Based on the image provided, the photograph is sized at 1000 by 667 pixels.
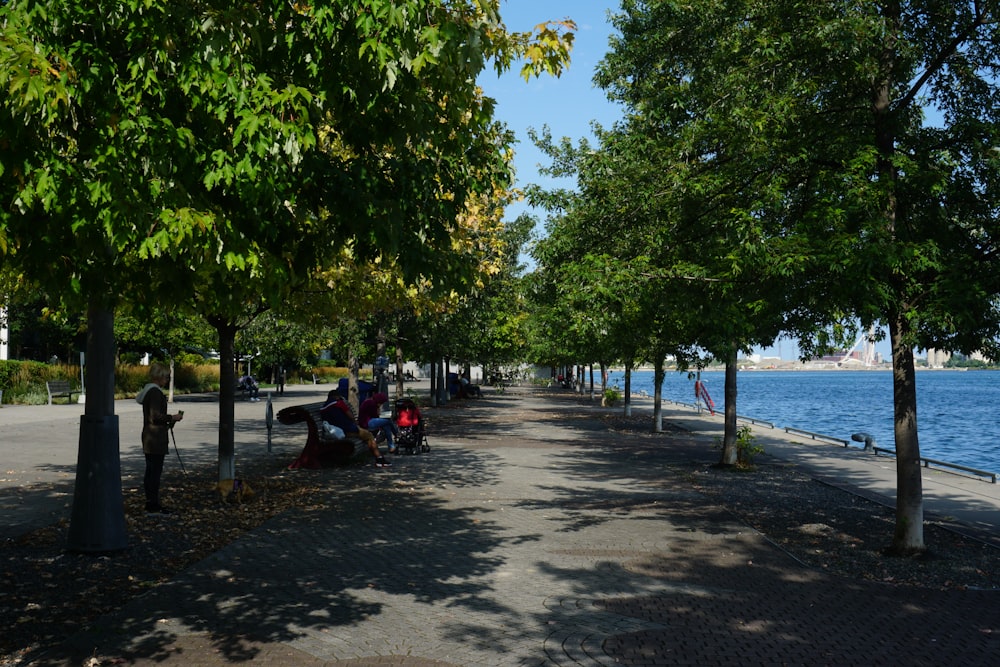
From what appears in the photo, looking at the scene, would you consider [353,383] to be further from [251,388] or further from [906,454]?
[251,388]

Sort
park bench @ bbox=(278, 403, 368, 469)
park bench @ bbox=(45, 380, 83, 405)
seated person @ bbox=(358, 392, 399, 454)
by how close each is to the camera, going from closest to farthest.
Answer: park bench @ bbox=(278, 403, 368, 469)
seated person @ bbox=(358, 392, 399, 454)
park bench @ bbox=(45, 380, 83, 405)

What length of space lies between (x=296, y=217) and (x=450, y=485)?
7.89m

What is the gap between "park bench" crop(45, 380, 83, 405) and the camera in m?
33.4

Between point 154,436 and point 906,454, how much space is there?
8.42 m

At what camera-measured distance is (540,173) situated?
2142cm

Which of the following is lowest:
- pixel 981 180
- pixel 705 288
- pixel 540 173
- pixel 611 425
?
pixel 611 425

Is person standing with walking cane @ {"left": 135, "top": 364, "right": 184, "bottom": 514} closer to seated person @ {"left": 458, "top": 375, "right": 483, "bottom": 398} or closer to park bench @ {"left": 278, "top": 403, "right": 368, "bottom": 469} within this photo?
park bench @ {"left": 278, "top": 403, "right": 368, "bottom": 469}

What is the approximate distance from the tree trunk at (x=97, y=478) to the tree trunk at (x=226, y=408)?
9.73ft

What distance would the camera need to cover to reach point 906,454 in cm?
929

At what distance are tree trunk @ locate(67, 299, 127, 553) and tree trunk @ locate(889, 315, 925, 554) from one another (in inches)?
307

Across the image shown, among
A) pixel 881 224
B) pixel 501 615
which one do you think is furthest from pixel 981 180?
pixel 501 615

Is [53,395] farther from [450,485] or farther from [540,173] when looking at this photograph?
[450,485]

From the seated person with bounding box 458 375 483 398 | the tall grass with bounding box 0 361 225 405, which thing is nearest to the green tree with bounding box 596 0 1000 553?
the tall grass with bounding box 0 361 225 405

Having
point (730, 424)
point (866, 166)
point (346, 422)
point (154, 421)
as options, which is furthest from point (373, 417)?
point (866, 166)
